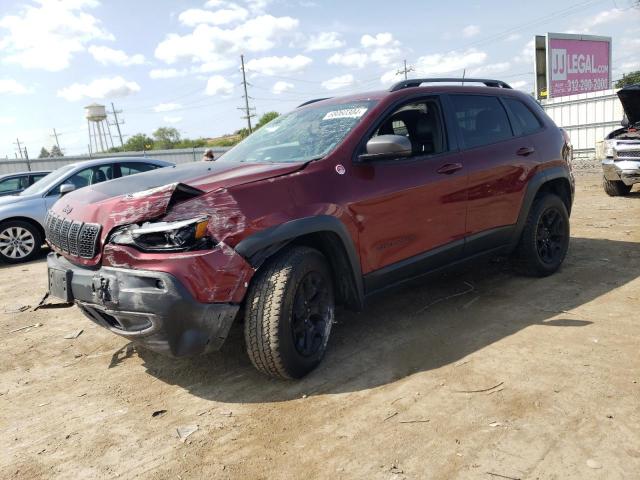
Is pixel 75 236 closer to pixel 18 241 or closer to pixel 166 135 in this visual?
pixel 18 241

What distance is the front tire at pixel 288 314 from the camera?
112 inches

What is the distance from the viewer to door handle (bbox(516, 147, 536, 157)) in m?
4.54

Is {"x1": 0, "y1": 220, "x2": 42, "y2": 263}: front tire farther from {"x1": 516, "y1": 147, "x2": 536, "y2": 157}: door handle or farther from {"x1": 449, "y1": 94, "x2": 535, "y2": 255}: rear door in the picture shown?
{"x1": 516, "y1": 147, "x2": 536, "y2": 157}: door handle

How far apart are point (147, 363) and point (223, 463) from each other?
55.2 inches

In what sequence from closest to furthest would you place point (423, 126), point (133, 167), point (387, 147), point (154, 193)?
1. point (154, 193)
2. point (387, 147)
3. point (423, 126)
4. point (133, 167)

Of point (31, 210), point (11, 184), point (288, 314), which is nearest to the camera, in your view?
point (288, 314)

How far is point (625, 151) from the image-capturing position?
9.09m

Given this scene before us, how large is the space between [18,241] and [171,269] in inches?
267

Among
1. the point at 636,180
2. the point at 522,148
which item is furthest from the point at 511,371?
the point at 636,180

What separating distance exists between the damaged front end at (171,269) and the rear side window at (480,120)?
7.44ft

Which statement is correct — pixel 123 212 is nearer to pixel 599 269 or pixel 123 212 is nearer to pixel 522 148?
pixel 522 148

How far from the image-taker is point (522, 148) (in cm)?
457

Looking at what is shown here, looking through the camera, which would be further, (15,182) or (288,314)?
(15,182)

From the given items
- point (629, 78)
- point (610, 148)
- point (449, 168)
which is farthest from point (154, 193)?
point (629, 78)
